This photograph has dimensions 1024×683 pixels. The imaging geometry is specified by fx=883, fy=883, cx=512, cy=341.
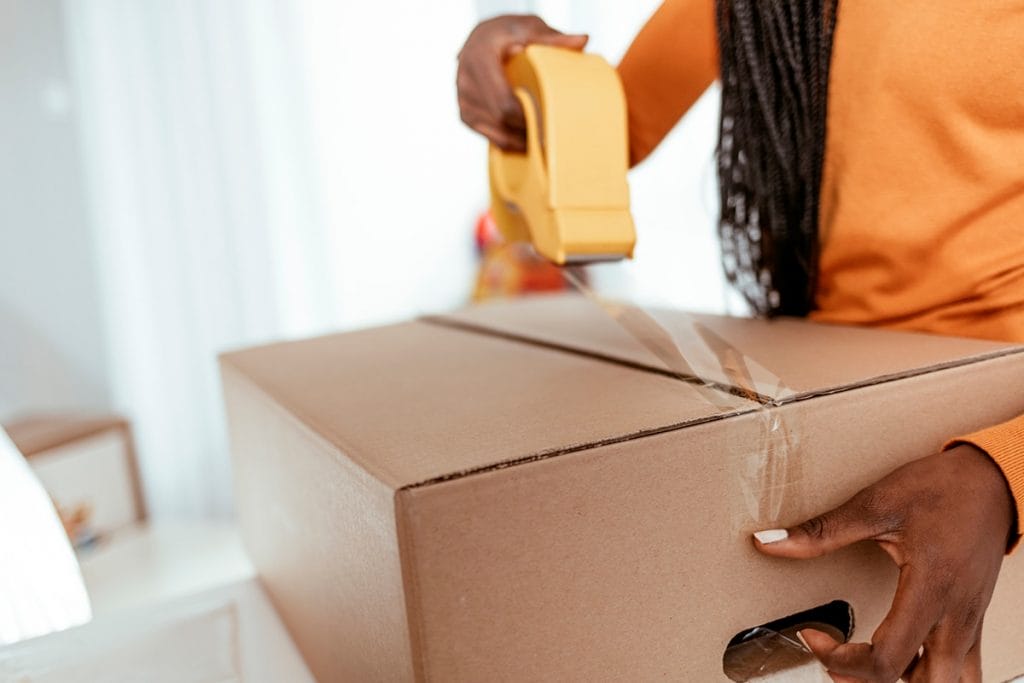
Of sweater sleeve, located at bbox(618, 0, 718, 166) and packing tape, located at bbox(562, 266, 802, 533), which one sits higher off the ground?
sweater sleeve, located at bbox(618, 0, 718, 166)

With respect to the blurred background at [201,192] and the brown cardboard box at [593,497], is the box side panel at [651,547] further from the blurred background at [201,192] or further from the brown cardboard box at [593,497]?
the blurred background at [201,192]

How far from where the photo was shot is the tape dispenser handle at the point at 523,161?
50cm

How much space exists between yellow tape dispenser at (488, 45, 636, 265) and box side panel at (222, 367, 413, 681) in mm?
184

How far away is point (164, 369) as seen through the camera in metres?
1.92

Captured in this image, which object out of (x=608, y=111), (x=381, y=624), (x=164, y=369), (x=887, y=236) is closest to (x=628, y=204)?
(x=608, y=111)

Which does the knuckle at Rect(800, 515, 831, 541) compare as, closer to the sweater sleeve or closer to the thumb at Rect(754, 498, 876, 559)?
the thumb at Rect(754, 498, 876, 559)

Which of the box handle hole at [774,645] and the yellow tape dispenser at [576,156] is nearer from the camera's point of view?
the box handle hole at [774,645]

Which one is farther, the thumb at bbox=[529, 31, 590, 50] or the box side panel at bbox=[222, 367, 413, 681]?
the thumb at bbox=[529, 31, 590, 50]

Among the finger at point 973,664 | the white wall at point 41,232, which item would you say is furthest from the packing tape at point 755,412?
the white wall at point 41,232

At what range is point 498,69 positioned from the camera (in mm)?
544

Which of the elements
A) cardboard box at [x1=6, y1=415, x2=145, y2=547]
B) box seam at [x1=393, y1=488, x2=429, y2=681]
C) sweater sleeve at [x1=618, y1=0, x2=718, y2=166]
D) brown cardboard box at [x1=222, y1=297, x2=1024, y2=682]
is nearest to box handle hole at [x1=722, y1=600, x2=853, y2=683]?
brown cardboard box at [x1=222, y1=297, x2=1024, y2=682]

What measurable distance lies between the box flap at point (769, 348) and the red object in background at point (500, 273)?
48.5 inches

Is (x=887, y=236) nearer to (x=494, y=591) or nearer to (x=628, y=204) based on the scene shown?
(x=628, y=204)

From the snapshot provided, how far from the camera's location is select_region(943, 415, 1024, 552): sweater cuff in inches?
15.1
